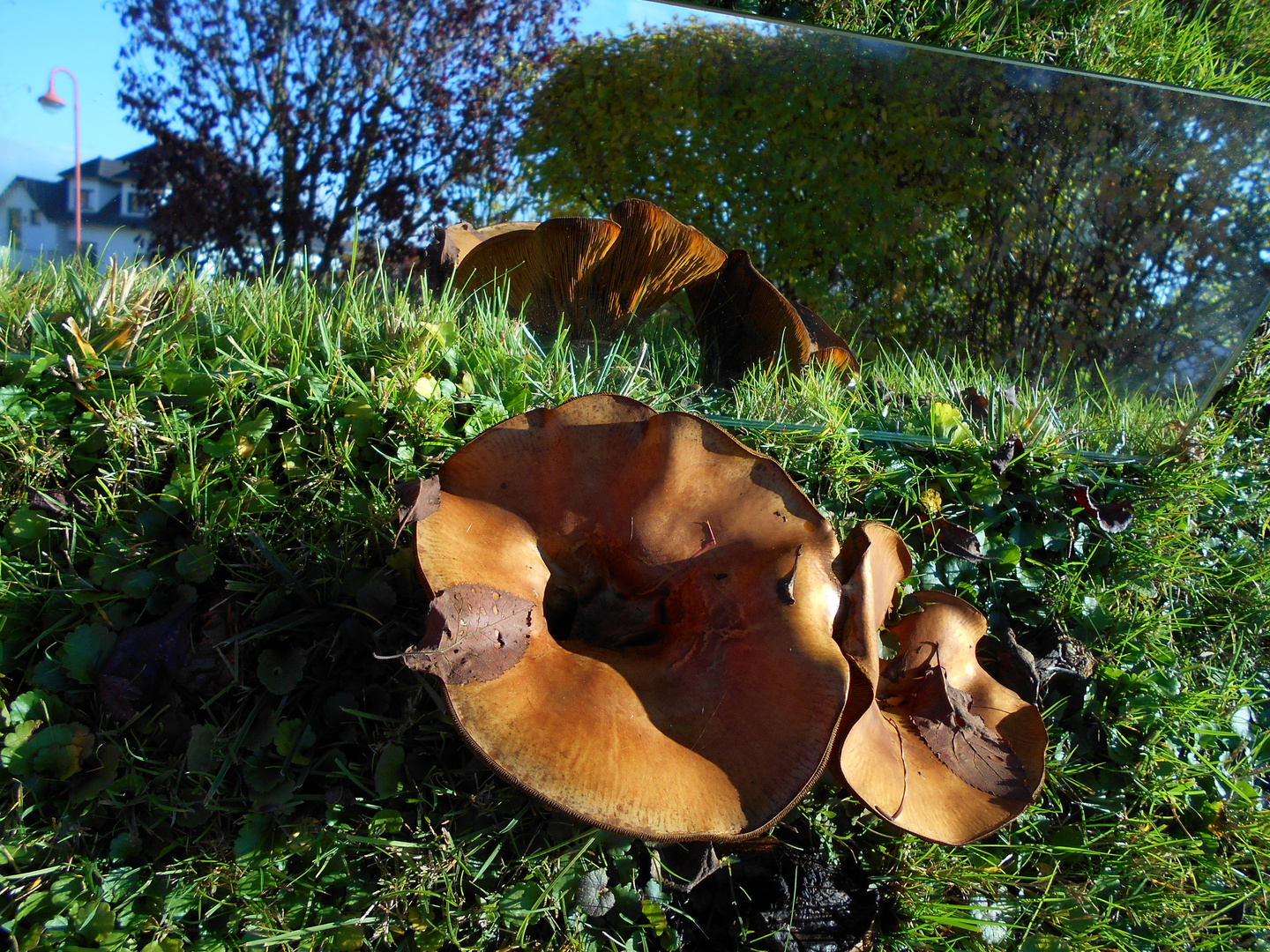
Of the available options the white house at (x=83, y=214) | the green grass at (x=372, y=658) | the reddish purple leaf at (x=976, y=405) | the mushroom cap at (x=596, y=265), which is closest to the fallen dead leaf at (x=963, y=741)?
the green grass at (x=372, y=658)

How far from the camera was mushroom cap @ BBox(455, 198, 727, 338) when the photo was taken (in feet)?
8.45

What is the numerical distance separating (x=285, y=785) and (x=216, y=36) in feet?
10.7

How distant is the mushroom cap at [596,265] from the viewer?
2576mm

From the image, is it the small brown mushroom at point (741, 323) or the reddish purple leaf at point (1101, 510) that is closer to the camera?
the reddish purple leaf at point (1101, 510)

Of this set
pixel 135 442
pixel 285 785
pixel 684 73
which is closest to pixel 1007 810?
pixel 285 785

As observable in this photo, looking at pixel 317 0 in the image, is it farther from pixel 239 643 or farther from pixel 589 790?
pixel 589 790

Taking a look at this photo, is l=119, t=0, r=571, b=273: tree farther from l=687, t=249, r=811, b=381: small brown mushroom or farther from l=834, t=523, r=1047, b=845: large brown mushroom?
l=834, t=523, r=1047, b=845: large brown mushroom

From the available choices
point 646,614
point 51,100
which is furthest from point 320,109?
point 646,614

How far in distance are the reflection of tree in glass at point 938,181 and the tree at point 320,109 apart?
28cm

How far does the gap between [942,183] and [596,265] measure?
204cm

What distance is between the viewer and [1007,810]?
5.40 feet

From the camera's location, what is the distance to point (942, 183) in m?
3.68

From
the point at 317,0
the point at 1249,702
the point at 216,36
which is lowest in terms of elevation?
the point at 1249,702

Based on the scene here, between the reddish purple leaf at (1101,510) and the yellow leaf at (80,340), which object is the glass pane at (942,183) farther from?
the yellow leaf at (80,340)
